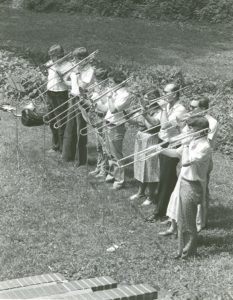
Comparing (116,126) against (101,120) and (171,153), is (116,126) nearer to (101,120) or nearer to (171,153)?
(101,120)

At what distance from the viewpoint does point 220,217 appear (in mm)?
10953

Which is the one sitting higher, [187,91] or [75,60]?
[75,60]

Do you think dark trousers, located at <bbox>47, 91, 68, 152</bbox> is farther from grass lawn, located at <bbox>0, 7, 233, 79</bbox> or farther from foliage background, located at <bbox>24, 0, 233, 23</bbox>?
foliage background, located at <bbox>24, 0, 233, 23</bbox>

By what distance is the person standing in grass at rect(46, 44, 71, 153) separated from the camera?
43.7 ft

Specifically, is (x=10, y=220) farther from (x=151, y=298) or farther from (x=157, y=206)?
(x=151, y=298)

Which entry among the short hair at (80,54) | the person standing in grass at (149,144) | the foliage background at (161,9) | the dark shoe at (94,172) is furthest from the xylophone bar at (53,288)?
the foliage background at (161,9)

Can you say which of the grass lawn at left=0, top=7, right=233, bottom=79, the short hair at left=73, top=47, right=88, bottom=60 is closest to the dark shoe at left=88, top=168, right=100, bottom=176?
the short hair at left=73, top=47, right=88, bottom=60

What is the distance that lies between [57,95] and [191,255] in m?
5.45

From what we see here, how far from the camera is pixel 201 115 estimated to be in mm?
9625

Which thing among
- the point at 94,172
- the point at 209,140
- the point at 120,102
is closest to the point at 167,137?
the point at 209,140

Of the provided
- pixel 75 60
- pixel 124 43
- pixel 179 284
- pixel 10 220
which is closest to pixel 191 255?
pixel 179 284

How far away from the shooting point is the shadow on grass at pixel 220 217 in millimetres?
10612

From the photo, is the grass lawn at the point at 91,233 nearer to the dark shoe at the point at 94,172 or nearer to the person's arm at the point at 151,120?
the dark shoe at the point at 94,172

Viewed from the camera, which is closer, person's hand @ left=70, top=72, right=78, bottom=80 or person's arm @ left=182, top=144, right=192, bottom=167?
person's arm @ left=182, top=144, right=192, bottom=167
